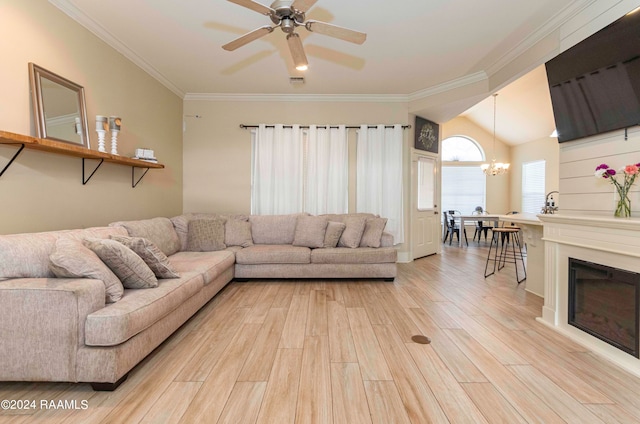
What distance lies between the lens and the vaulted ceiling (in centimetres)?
266

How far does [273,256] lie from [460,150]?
6.96 meters

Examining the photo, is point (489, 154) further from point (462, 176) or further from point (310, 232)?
point (310, 232)

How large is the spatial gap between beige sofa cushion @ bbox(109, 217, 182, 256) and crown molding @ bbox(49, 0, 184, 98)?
1960 mm

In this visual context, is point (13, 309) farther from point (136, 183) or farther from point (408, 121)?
point (408, 121)

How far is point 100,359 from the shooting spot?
5.38 feet

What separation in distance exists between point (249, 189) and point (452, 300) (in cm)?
350

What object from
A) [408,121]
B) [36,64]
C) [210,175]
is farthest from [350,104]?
[36,64]

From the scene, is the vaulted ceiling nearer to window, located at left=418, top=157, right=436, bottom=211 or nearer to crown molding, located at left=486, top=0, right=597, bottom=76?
crown molding, located at left=486, top=0, right=597, bottom=76

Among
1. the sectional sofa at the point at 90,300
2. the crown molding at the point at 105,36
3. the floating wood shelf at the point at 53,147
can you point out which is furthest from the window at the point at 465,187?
the floating wood shelf at the point at 53,147

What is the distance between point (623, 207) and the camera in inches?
84.1

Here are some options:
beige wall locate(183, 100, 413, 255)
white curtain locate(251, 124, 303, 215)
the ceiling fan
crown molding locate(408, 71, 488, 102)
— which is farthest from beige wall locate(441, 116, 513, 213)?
the ceiling fan

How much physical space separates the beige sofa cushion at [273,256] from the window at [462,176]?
236 inches

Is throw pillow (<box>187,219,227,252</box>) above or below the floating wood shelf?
below

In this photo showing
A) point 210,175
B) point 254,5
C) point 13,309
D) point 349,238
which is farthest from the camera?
point 210,175
